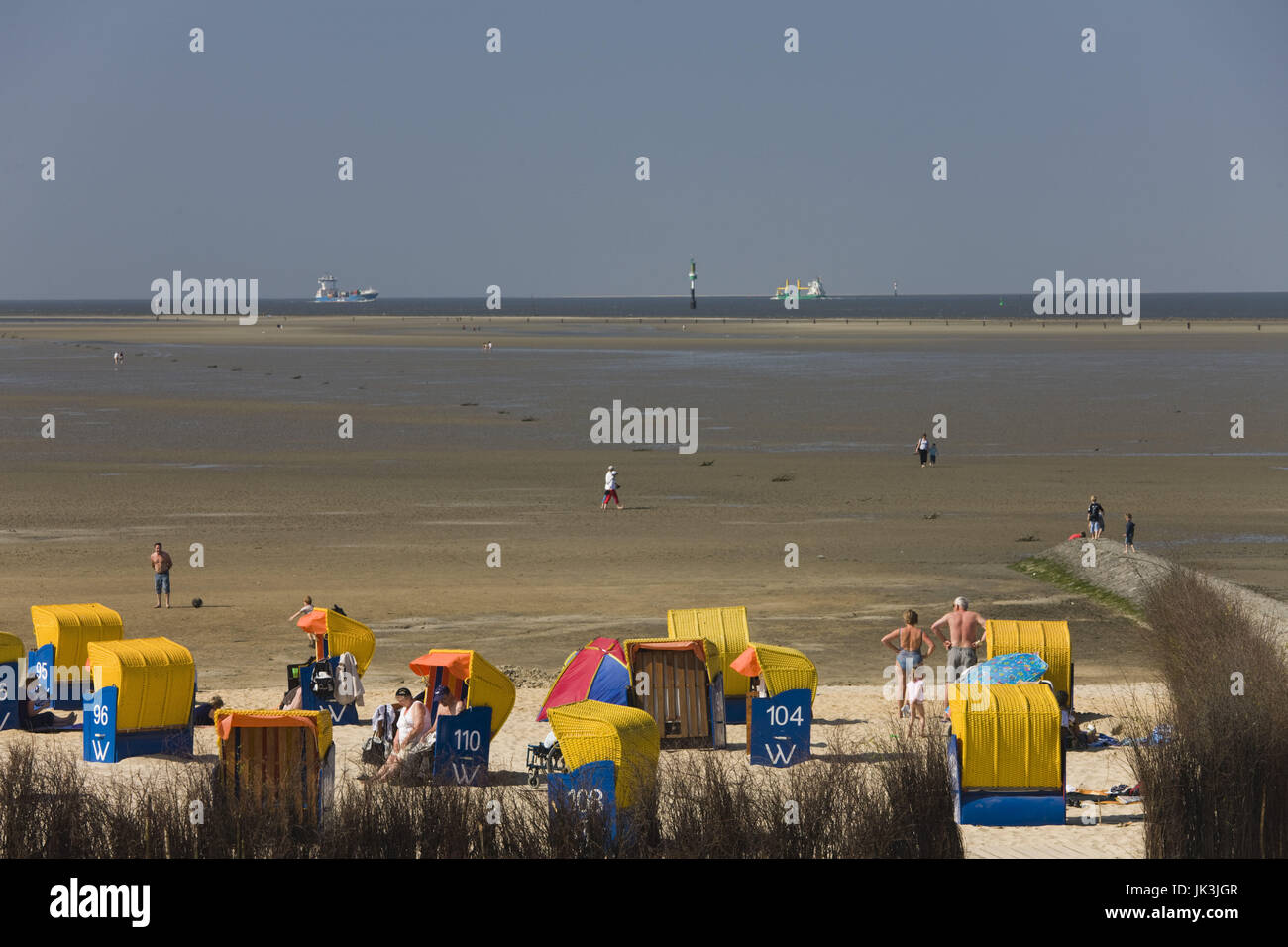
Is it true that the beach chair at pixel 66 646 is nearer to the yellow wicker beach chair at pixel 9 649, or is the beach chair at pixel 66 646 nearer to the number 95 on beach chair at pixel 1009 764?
the yellow wicker beach chair at pixel 9 649

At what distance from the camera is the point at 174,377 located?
81.4 metres

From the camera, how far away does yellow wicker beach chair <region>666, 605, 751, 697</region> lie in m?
17.0

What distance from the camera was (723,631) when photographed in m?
17.1

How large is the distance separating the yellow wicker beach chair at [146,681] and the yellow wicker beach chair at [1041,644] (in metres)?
8.97

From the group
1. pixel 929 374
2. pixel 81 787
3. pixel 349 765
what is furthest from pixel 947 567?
pixel 929 374

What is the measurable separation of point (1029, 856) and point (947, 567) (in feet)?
53.1

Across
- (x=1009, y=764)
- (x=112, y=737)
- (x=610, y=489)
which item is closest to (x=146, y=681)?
(x=112, y=737)

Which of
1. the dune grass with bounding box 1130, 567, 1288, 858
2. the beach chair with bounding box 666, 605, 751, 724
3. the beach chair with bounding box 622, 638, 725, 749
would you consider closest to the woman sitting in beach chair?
the beach chair with bounding box 622, 638, 725, 749

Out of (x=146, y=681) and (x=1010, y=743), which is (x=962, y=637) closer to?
(x=1010, y=743)

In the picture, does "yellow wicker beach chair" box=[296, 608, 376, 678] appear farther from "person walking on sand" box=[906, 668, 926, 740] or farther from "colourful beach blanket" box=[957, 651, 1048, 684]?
"colourful beach blanket" box=[957, 651, 1048, 684]

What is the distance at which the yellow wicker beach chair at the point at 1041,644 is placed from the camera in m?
16.3

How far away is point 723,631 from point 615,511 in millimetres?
17649
